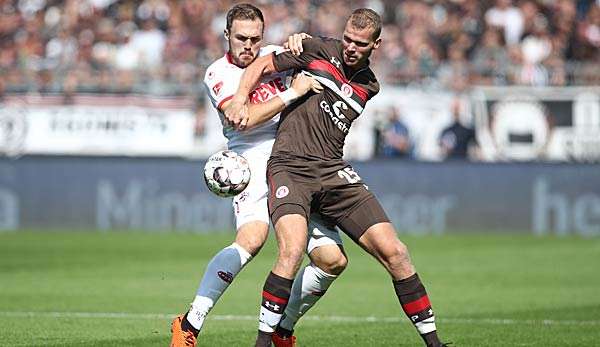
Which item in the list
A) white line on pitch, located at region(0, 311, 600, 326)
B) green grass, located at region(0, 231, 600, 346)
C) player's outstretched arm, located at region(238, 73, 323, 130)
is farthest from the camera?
white line on pitch, located at region(0, 311, 600, 326)

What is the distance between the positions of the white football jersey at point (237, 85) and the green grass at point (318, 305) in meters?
1.59

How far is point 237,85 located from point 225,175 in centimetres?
72

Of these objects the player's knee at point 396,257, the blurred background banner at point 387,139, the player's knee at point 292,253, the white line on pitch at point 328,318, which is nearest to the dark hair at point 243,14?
the player's knee at point 292,253

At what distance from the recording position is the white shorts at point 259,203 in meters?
8.28

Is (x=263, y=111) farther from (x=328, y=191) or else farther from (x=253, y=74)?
(x=328, y=191)

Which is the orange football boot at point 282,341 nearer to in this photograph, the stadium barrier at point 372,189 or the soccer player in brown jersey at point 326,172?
the soccer player in brown jersey at point 326,172

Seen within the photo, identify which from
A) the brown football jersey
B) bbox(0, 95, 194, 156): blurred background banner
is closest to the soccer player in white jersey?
the brown football jersey

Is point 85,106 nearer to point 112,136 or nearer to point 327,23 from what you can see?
point 112,136

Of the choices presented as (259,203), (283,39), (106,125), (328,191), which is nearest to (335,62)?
(328,191)

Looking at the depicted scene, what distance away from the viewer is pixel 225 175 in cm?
808

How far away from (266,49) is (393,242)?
5.75 feet

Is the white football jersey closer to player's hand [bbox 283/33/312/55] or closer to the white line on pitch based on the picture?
player's hand [bbox 283/33/312/55]

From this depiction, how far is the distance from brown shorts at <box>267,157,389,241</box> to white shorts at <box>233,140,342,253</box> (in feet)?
0.51

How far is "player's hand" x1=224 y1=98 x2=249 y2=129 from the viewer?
7965 millimetres
